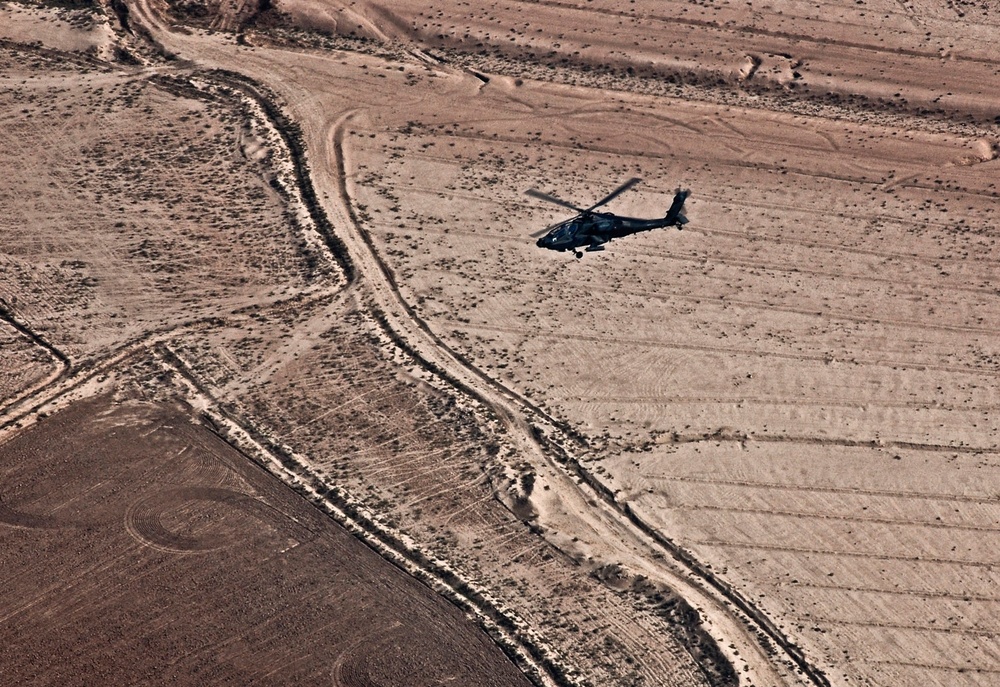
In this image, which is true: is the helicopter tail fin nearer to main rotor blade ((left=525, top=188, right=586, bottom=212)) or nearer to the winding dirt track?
main rotor blade ((left=525, top=188, right=586, bottom=212))

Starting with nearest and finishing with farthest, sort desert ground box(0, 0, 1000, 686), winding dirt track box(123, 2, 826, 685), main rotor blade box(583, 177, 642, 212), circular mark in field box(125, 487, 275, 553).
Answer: desert ground box(0, 0, 1000, 686) < winding dirt track box(123, 2, 826, 685) < circular mark in field box(125, 487, 275, 553) < main rotor blade box(583, 177, 642, 212)

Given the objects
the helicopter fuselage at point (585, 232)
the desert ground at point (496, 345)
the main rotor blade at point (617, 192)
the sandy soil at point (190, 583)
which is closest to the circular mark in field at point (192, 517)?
the sandy soil at point (190, 583)

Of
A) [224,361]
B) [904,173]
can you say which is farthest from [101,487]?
[904,173]

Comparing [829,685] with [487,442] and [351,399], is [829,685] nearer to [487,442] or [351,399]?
[487,442]

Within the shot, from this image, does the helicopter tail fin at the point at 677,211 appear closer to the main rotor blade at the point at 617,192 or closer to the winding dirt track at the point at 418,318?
the main rotor blade at the point at 617,192

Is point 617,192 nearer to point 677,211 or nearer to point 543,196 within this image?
point 677,211

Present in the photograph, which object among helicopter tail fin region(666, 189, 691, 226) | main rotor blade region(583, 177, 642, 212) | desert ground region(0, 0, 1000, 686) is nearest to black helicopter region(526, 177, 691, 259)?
helicopter tail fin region(666, 189, 691, 226)
